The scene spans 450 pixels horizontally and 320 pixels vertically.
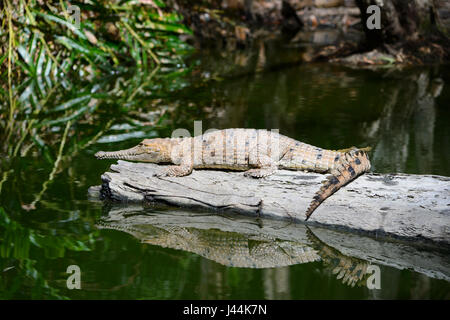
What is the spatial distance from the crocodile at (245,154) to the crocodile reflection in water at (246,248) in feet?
1.91

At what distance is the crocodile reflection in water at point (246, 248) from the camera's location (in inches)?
146

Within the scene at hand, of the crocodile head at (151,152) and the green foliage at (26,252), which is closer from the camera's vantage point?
the green foliage at (26,252)

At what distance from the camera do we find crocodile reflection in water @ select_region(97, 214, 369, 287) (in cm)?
370

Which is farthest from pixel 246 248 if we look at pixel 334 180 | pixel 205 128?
pixel 205 128

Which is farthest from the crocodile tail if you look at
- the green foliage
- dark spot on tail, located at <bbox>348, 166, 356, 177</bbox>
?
the green foliage

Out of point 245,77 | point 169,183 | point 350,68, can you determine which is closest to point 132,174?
point 169,183

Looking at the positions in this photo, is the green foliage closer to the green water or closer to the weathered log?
the green water

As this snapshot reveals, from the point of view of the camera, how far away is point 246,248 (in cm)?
401

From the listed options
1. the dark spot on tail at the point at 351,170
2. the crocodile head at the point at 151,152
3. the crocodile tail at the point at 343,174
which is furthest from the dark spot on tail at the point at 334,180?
the crocodile head at the point at 151,152

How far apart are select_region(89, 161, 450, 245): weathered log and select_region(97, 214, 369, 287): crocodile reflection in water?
22 cm

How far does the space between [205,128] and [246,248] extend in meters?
3.11

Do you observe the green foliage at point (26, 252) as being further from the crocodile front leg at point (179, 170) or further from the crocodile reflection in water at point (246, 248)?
the crocodile front leg at point (179, 170)

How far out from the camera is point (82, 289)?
345cm
